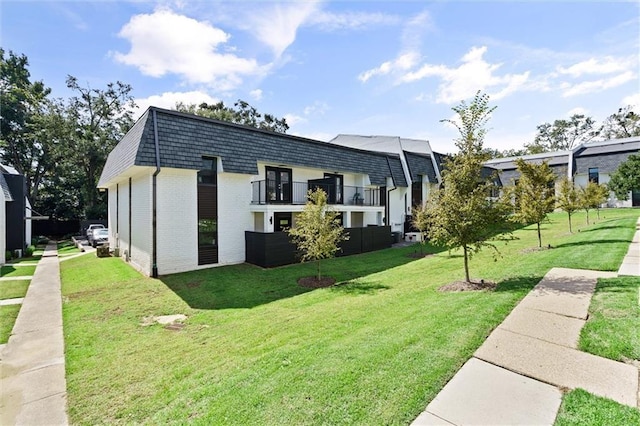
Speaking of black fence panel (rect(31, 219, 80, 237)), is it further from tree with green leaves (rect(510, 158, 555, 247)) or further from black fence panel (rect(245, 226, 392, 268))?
tree with green leaves (rect(510, 158, 555, 247))

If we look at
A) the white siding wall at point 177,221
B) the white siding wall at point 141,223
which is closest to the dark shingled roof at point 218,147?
the white siding wall at point 177,221

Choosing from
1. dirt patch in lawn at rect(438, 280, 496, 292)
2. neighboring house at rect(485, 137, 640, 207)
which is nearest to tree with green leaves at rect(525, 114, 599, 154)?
neighboring house at rect(485, 137, 640, 207)

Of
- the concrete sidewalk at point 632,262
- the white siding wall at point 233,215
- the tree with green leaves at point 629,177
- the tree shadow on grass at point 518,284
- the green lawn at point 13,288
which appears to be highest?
the tree with green leaves at point 629,177

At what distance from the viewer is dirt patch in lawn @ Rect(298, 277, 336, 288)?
10602 millimetres

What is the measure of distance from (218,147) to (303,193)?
534 cm

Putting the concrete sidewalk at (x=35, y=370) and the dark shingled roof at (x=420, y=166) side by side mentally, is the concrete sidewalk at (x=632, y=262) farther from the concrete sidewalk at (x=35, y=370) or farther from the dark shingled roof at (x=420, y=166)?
the dark shingled roof at (x=420, y=166)

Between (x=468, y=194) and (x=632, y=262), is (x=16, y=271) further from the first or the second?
(x=632, y=262)

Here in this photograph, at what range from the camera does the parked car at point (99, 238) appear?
22.9 metres

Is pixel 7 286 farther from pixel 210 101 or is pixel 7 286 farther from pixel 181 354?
pixel 210 101

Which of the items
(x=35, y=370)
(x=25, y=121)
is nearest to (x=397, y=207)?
(x=35, y=370)

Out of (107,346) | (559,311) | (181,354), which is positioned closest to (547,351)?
(559,311)

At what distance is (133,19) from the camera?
981cm

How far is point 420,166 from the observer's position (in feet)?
79.1

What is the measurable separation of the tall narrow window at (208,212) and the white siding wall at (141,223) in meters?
1.98
